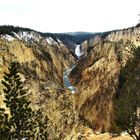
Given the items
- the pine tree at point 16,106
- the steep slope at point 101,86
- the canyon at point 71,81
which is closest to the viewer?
the pine tree at point 16,106

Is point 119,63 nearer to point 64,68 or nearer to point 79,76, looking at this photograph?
point 79,76

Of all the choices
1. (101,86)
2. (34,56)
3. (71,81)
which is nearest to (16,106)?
(101,86)

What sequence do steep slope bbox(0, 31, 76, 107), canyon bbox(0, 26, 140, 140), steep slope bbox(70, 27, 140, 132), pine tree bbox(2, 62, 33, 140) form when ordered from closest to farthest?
pine tree bbox(2, 62, 33, 140)
canyon bbox(0, 26, 140, 140)
steep slope bbox(70, 27, 140, 132)
steep slope bbox(0, 31, 76, 107)

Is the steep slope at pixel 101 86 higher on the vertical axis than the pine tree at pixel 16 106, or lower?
lower

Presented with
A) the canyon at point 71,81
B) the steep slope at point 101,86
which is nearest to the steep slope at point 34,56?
Result: the canyon at point 71,81

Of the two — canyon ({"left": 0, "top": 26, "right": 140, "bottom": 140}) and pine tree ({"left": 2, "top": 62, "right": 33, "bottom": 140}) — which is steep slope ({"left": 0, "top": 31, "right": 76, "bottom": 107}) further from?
pine tree ({"left": 2, "top": 62, "right": 33, "bottom": 140})

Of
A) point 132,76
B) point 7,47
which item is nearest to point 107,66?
point 7,47

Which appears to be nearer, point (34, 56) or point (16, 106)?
point (16, 106)

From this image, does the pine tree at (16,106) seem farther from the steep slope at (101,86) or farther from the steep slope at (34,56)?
the steep slope at (34,56)

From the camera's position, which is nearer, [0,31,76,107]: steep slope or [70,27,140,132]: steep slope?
[70,27,140,132]: steep slope

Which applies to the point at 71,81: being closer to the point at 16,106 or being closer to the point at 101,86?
the point at 101,86

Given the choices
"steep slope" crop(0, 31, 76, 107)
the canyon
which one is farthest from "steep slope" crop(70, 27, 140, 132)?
"steep slope" crop(0, 31, 76, 107)
